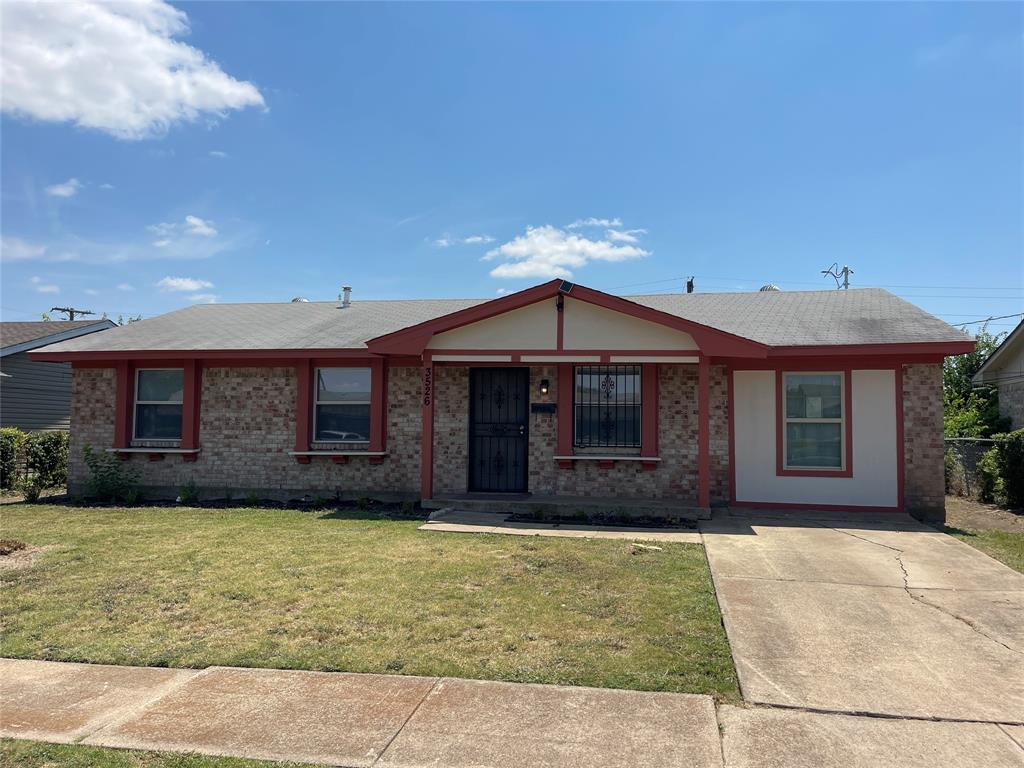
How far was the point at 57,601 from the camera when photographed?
5875 mm

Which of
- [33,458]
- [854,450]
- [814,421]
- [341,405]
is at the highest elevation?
[341,405]

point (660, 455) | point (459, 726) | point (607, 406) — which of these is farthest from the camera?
point (607, 406)

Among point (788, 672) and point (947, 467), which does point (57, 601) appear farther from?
point (947, 467)

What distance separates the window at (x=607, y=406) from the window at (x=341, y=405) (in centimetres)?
375

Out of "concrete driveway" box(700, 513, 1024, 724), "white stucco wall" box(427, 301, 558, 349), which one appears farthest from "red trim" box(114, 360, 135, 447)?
"concrete driveway" box(700, 513, 1024, 724)

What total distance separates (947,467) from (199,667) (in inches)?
587

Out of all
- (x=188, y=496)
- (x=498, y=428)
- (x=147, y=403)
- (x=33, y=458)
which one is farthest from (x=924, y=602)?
(x=33, y=458)

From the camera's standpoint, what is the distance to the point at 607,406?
1128cm

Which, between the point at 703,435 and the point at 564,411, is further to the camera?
the point at 564,411

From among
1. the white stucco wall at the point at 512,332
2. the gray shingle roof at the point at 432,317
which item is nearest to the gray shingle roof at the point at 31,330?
the gray shingle roof at the point at 432,317

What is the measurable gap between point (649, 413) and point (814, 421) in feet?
8.36

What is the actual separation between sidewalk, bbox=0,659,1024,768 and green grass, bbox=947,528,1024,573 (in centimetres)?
498

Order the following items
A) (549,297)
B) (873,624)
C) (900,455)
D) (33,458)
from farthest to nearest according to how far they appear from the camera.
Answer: (33,458), (549,297), (900,455), (873,624)

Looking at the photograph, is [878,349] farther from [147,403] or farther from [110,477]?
[110,477]
